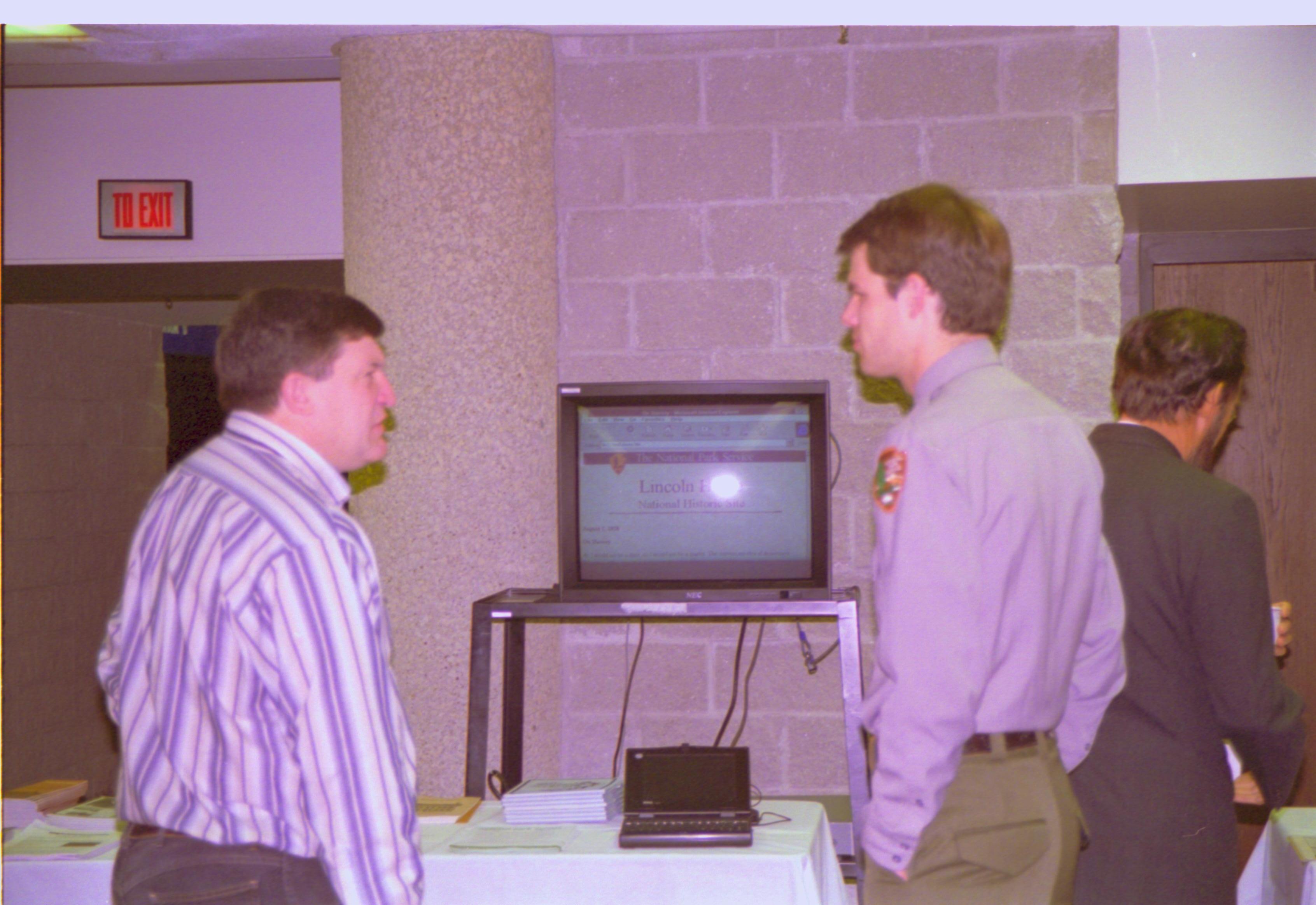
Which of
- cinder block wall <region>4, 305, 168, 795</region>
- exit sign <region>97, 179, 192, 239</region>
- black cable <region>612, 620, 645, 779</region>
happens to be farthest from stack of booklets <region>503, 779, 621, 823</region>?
cinder block wall <region>4, 305, 168, 795</region>

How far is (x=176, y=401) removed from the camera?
5.15m

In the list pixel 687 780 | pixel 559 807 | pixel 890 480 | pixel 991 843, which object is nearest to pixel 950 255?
pixel 890 480

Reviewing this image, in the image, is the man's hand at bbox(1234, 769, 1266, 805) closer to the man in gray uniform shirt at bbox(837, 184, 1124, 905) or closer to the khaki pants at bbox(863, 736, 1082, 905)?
the man in gray uniform shirt at bbox(837, 184, 1124, 905)

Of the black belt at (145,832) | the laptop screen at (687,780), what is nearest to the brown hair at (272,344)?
the black belt at (145,832)

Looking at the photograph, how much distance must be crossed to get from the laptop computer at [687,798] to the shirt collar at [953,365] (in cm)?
86

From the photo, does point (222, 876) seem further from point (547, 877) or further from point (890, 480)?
point (890, 480)

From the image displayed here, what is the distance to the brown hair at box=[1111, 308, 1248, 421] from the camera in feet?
6.01

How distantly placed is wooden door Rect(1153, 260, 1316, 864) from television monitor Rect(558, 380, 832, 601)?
1.50 meters

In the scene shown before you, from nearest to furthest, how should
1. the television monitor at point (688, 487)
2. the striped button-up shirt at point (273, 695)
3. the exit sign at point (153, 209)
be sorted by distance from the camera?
the striped button-up shirt at point (273, 695), the television monitor at point (688, 487), the exit sign at point (153, 209)

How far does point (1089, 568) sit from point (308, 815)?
95cm

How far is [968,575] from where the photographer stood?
51.7 inches

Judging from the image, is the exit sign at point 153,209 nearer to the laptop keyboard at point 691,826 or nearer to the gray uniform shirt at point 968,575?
the laptop keyboard at point 691,826

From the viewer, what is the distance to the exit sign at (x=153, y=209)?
3188 mm

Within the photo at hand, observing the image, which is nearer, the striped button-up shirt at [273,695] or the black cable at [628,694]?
the striped button-up shirt at [273,695]
